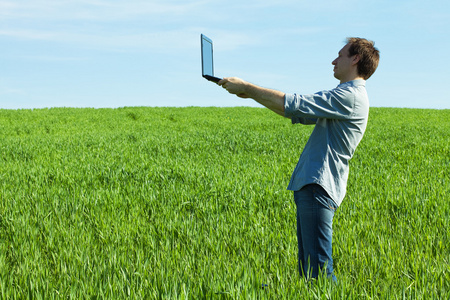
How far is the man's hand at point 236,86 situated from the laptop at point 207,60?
6.6 inches

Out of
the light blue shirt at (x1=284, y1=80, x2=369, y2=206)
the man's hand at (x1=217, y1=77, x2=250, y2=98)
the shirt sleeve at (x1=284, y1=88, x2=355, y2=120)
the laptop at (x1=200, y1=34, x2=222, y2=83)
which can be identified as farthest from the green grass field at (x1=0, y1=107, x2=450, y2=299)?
the laptop at (x1=200, y1=34, x2=222, y2=83)

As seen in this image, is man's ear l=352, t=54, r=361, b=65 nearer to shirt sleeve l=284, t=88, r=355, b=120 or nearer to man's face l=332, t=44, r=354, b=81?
man's face l=332, t=44, r=354, b=81

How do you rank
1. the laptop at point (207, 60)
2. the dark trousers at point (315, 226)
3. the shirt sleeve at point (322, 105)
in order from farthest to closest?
the laptop at point (207, 60)
the dark trousers at point (315, 226)
the shirt sleeve at point (322, 105)

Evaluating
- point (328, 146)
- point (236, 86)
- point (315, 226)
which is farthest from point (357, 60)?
point (315, 226)

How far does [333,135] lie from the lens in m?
3.15

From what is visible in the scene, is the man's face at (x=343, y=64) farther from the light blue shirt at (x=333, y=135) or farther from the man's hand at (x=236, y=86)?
the man's hand at (x=236, y=86)

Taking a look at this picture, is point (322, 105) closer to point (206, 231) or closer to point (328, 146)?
point (328, 146)

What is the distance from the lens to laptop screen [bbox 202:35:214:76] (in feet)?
10.7

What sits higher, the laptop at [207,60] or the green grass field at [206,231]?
the laptop at [207,60]

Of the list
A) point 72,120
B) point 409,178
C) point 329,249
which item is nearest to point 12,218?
point 329,249

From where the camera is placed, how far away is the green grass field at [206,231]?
3156 mm

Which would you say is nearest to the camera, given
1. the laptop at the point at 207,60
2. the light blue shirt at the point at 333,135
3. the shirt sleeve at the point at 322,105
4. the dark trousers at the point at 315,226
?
the shirt sleeve at the point at 322,105

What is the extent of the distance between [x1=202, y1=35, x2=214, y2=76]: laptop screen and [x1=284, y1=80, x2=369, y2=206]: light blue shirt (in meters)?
0.83

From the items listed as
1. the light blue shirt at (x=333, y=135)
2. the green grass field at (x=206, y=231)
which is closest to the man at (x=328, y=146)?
the light blue shirt at (x=333, y=135)
